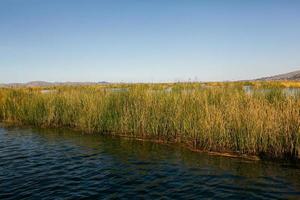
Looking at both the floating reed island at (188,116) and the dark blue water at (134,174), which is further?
the floating reed island at (188,116)

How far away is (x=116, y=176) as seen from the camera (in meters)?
8.24

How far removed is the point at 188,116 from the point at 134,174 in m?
3.72

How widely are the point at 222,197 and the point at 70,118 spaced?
11.2 metres

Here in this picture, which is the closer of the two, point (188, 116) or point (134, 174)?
point (134, 174)

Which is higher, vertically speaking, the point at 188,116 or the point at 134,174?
the point at 188,116

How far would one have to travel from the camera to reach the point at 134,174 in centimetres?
835

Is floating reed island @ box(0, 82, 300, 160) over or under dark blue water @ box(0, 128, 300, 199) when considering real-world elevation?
over

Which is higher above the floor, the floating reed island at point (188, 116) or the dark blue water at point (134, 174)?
the floating reed island at point (188, 116)

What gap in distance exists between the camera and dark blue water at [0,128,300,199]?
6970 mm

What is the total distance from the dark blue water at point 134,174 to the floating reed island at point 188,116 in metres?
0.73

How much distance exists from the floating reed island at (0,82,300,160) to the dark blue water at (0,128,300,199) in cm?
73

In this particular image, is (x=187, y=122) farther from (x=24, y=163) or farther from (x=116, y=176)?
(x=24, y=163)

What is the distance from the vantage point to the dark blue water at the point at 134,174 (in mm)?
6970

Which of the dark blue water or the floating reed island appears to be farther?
the floating reed island
